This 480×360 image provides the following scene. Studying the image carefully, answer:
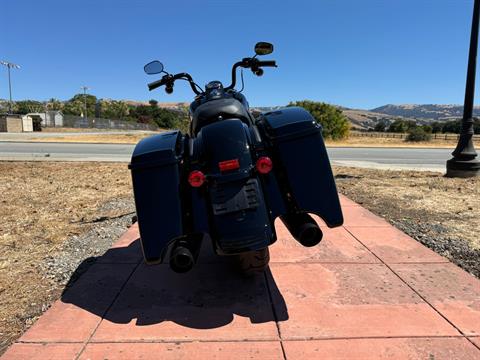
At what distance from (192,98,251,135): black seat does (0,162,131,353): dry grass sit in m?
1.84

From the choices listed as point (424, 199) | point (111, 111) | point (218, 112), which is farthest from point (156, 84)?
point (111, 111)

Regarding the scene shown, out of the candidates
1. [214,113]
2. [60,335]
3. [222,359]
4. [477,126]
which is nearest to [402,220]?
[214,113]

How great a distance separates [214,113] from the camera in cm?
319

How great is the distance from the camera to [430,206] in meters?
6.38

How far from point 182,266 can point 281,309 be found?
895 millimetres

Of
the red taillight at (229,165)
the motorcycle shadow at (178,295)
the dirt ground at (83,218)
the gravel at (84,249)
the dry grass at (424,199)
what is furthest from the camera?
the dry grass at (424,199)

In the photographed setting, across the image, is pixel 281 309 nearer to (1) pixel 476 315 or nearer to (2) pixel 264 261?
(2) pixel 264 261

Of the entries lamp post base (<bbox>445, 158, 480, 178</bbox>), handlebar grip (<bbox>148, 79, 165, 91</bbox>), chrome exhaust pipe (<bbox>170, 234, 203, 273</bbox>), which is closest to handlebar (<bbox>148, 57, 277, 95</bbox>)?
handlebar grip (<bbox>148, 79, 165, 91</bbox>)

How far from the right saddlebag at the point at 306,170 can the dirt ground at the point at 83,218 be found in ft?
6.26

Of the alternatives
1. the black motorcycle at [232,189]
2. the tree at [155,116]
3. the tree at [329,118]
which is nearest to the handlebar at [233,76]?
the black motorcycle at [232,189]

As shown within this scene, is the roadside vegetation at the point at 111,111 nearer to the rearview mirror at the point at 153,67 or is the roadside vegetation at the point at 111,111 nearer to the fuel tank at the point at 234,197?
the rearview mirror at the point at 153,67

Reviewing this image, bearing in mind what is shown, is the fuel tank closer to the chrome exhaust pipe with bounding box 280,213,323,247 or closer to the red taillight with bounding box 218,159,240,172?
the red taillight with bounding box 218,159,240,172

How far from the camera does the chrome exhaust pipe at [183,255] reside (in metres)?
2.58

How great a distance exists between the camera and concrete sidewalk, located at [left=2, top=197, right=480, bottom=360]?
2.54 metres
